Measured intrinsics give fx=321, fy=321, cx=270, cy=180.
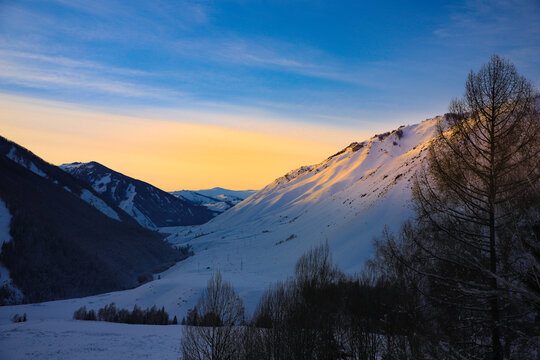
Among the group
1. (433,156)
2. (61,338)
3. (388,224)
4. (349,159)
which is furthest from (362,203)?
(349,159)

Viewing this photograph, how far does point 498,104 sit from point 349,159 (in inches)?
6084

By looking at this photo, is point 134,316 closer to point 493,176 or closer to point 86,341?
point 86,341

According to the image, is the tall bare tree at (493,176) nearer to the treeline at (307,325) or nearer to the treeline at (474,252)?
the treeline at (474,252)

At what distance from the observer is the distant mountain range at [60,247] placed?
60250mm

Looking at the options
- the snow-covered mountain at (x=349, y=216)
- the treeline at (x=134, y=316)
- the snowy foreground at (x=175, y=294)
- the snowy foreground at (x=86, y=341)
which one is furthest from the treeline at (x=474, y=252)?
the snow-covered mountain at (x=349, y=216)

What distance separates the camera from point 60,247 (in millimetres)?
70062

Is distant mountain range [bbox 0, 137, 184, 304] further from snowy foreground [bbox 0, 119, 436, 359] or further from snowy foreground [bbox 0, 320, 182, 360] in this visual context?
snowy foreground [bbox 0, 320, 182, 360]

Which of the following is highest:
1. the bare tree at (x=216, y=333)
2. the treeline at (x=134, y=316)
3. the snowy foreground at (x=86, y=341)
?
the bare tree at (x=216, y=333)

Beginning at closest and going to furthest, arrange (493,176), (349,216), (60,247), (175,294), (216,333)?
(493,176) < (216,333) < (175,294) < (349,216) < (60,247)

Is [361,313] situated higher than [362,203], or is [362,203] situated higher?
[362,203]

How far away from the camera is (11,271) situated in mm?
57719

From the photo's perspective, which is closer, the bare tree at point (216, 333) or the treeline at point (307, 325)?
the bare tree at point (216, 333)

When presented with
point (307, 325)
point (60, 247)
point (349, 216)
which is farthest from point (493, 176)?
point (60, 247)

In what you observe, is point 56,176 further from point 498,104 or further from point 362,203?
point 498,104
